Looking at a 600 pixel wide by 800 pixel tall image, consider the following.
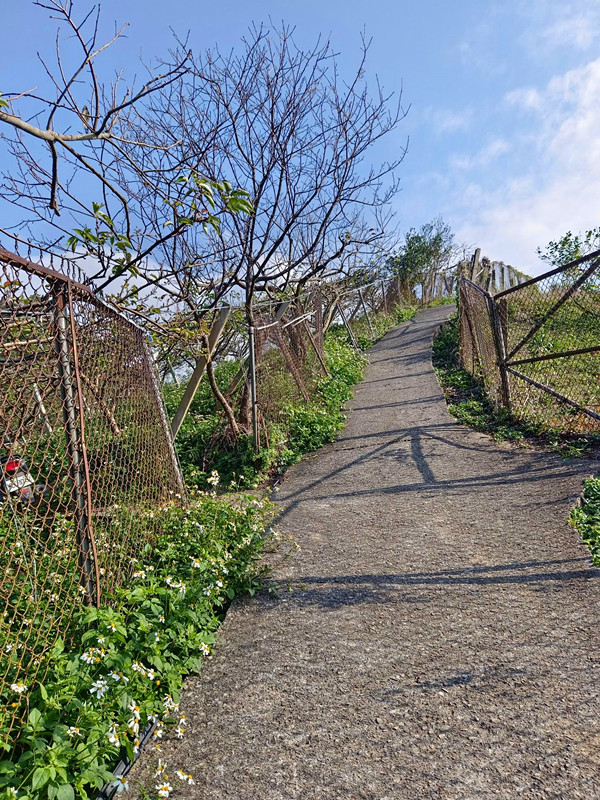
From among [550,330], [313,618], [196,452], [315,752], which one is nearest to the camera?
[315,752]

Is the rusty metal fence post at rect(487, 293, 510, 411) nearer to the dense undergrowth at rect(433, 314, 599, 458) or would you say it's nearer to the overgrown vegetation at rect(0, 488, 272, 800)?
the dense undergrowth at rect(433, 314, 599, 458)

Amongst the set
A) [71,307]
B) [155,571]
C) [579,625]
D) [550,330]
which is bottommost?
[579,625]

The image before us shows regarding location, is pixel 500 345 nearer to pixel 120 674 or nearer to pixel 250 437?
pixel 250 437

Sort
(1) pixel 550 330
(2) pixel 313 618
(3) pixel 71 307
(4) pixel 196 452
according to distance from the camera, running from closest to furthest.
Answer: (3) pixel 71 307, (2) pixel 313 618, (4) pixel 196 452, (1) pixel 550 330

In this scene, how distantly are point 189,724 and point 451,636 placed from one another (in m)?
1.38

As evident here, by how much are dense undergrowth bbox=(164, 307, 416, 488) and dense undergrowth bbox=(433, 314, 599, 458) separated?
5.55 ft

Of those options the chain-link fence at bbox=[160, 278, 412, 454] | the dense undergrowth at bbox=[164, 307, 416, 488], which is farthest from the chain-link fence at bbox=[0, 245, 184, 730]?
the chain-link fence at bbox=[160, 278, 412, 454]

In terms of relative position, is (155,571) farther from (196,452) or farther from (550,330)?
(550,330)

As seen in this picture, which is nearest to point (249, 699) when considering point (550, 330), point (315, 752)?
point (315, 752)

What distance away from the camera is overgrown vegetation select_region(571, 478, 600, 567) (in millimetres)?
3662

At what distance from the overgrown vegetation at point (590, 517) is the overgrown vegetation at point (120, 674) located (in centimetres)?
224

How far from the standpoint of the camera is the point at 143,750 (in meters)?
2.36

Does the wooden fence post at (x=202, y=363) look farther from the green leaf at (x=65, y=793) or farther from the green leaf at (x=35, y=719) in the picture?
the green leaf at (x=65, y=793)

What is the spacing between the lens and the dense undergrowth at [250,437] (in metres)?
6.41
